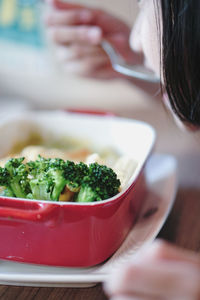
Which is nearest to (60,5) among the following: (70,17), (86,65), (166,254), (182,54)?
(70,17)

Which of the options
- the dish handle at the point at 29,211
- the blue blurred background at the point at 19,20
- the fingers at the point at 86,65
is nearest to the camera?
the dish handle at the point at 29,211

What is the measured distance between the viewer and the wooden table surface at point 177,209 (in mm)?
664

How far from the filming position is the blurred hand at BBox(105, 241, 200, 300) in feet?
1.61

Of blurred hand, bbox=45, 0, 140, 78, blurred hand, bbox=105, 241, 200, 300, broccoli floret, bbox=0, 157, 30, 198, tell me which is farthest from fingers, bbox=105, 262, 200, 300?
blurred hand, bbox=45, 0, 140, 78

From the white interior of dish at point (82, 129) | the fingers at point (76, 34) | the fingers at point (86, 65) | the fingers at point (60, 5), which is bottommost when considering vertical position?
the white interior of dish at point (82, 129)

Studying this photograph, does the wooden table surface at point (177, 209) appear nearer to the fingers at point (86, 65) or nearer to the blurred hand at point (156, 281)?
the blurred hand at point (156, 281)

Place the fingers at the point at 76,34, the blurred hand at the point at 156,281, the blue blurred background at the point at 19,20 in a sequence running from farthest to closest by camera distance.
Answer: the blue blurred background at the point at 19,20, the fingers at the point at 76,34, the blurred hand at the point at 156,281

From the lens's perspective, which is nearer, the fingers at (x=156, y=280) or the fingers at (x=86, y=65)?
the fingers at (x=156, y=280)

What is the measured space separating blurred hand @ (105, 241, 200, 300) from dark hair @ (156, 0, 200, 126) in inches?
13.0

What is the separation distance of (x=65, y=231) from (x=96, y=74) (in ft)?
2.93

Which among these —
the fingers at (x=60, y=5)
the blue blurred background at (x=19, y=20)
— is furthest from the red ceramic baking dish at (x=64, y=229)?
the blue blurred background at (x=19, y=20)

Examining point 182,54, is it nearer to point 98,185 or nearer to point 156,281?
point 98,185

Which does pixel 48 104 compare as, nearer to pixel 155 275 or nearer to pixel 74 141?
pixel 74 141

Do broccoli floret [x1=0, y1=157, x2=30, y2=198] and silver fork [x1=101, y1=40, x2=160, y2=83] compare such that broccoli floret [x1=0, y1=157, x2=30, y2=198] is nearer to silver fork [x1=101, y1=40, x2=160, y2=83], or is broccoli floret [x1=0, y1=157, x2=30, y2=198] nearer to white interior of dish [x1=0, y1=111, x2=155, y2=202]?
white interior of dish [x1=0, y1=111, x2=155, y2=202]
